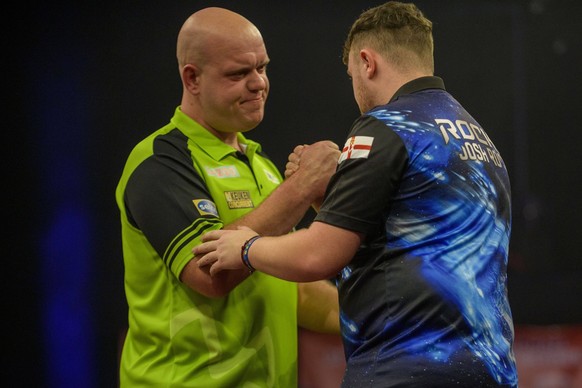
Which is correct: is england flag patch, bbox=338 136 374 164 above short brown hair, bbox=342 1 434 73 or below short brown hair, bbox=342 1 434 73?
below

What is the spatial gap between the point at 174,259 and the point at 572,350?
225 centimetres

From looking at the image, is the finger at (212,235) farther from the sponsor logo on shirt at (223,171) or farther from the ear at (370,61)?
the ear at (370,61)

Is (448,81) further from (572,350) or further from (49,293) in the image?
(49,293)

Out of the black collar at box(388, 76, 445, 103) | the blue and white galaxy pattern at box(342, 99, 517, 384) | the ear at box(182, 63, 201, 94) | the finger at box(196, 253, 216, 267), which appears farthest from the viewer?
the ear at box(182, 63, 201, 94)

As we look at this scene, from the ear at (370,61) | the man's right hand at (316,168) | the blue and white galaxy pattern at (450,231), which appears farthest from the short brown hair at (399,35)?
the man's right hand at (316,168)

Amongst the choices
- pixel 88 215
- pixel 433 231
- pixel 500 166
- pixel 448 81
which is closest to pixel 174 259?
pixel 433 231

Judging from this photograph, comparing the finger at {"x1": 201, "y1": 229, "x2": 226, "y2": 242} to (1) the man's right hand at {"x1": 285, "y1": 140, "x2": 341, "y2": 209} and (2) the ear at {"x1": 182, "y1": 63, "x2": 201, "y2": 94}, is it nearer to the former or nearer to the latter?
(1) the man's right hand at {"x1": 285, "y1": 140, "x2": 341, "y2": 209}

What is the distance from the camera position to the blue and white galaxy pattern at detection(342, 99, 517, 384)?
1816 millimetres

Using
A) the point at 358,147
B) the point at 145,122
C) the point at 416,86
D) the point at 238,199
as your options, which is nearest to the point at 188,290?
the point at 238,199

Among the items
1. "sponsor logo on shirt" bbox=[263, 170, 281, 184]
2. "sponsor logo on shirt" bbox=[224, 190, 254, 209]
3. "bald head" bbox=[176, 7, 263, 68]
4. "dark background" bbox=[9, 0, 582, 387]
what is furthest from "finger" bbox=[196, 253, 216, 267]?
"dark background" bbox=[9, 0, 582, 387]

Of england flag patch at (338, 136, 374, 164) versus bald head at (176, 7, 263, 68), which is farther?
bald head at (176, 7, 263, 68)

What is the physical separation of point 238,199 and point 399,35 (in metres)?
0.66

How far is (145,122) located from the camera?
3.84 m

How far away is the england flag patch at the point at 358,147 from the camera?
1823 mm
